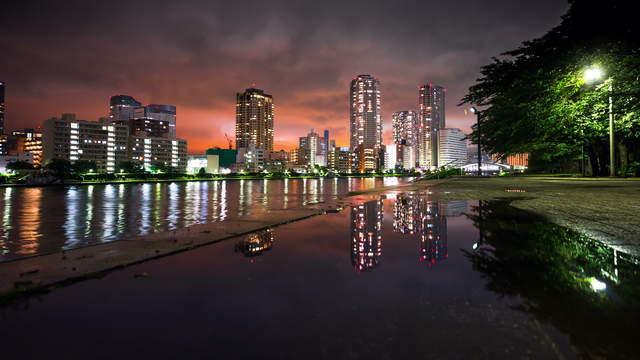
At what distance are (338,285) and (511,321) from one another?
70.2 inches

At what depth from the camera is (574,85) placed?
76.8ft

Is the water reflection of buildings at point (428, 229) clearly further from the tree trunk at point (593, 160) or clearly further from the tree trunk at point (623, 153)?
the tree trunk at point (593, 160)

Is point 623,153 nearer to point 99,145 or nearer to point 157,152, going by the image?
point 99,145

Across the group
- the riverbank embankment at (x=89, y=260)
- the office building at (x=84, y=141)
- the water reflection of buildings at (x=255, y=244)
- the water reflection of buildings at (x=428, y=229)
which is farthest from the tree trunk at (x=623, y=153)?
the office building at (x=84, y=141)

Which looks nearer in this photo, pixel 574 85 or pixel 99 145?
pixel 574 85

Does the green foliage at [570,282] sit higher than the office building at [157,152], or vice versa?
the office building at [157,152]

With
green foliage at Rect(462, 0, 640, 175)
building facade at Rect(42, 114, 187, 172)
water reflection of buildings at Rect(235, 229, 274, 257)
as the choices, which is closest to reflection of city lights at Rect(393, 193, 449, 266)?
water reflection of buildings at Rect(235, 229, 274, 257)

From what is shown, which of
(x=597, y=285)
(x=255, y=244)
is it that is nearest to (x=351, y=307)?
(x=597, y=285)

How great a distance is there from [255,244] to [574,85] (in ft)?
91.8

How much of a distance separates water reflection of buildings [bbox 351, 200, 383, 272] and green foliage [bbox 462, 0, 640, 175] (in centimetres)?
1868

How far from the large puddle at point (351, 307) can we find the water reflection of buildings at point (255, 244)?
0.33ft

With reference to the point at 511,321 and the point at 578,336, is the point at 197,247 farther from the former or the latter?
the point at 578,336

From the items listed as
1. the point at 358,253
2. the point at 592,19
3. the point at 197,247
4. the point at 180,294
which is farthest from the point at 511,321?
the point at 592,19

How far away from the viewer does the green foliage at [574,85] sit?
17.7 metres
